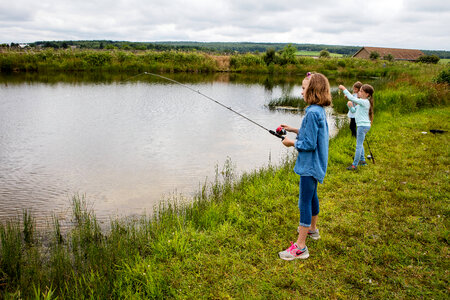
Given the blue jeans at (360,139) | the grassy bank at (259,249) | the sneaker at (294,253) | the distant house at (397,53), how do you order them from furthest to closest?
the distant house at (397,53) → the blue jeans at (360,139) → the sneaker at (294,253) → the grassy bank at (259,249)

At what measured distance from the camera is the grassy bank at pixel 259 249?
124 inches

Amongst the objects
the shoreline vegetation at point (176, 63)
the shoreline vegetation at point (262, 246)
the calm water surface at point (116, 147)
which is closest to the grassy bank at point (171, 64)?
the shoreline vegetation at point (176, 63)

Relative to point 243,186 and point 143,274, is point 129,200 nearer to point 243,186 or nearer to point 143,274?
point 243,186

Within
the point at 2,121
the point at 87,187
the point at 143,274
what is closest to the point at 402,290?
the point at 143,274

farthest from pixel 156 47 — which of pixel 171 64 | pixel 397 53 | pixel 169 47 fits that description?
pixel 397 53

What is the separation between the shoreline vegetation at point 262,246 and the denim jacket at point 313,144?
1.08 meters

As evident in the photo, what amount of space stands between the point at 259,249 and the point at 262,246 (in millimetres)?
70

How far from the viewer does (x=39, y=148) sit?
928cm

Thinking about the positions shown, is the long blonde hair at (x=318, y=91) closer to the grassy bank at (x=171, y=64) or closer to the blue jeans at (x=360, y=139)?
the blue jeans at (x=360, y=139)

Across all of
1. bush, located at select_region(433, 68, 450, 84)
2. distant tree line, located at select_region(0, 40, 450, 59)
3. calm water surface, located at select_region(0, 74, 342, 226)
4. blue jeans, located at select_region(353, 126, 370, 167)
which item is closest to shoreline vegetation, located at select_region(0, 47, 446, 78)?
distant tree line, located at select_region(0, 40, 450, 59)

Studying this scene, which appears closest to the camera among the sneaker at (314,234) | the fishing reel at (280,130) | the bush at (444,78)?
the fishing reel at (280,130)

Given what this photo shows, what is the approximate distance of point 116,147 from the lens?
964 cm

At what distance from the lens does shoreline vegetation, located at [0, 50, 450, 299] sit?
10.3 ft

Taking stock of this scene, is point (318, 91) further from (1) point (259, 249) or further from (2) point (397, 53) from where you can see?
(2) point (397, 53)
